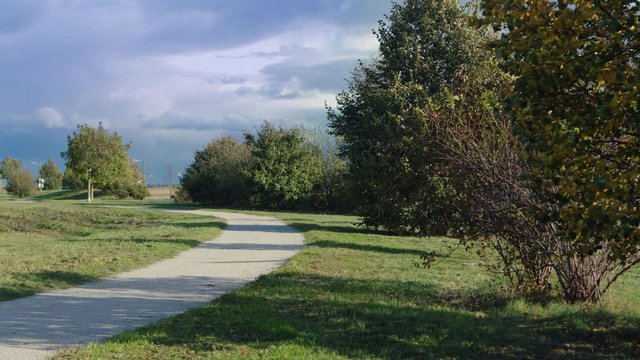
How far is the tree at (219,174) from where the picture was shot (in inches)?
2089

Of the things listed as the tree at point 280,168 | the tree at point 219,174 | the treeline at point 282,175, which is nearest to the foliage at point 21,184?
the tree at point 219,174

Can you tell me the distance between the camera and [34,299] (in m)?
9.35

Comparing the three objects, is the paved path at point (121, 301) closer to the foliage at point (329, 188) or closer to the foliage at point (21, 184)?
the foliage at point (329, 188)

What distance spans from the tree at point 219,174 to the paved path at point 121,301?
35.8m

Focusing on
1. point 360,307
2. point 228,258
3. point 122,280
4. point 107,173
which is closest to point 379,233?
point 228,258

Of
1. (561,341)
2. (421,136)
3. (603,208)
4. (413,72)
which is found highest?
(413,72)

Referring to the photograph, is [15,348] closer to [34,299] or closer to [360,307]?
[34,299]

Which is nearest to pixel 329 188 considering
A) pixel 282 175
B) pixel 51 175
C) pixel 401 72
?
pixel 282 175

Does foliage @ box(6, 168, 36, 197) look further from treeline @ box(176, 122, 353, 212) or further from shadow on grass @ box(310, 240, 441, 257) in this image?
shadow on grass @ box(310, 240, 441, 257)

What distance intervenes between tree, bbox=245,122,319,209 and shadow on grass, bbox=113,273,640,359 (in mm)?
38207

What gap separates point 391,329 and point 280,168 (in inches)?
1597

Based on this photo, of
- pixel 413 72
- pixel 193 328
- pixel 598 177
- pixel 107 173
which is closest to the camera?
pixel 598 177

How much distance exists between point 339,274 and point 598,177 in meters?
8.32

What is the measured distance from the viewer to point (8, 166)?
94.4m
